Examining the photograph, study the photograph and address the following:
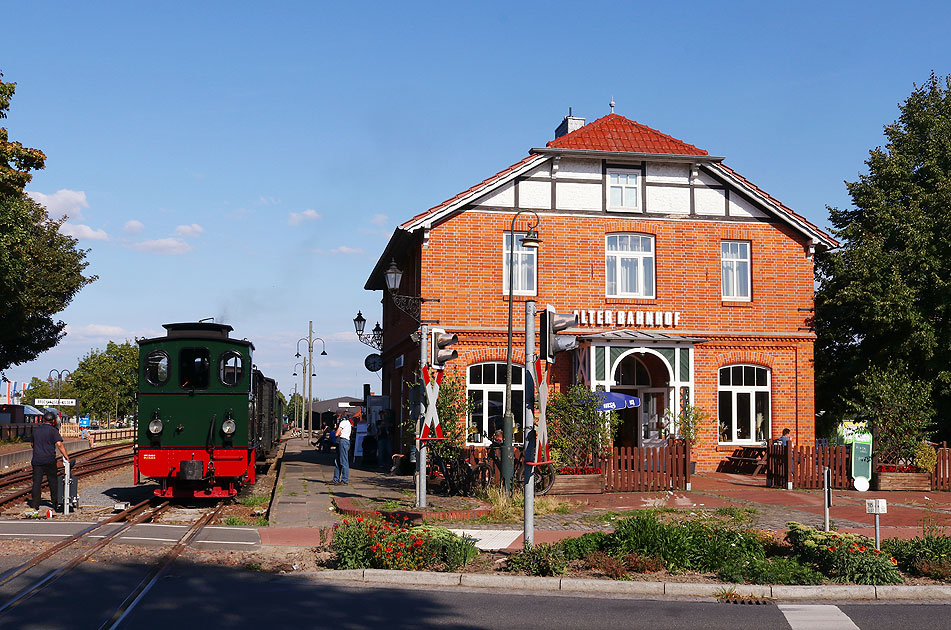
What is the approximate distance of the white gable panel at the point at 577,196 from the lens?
84.4ft

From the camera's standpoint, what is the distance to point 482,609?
Answer: 902 centimetres

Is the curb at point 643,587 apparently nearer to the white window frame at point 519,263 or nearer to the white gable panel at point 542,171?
the white window frame at point 519,263

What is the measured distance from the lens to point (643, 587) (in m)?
10.1

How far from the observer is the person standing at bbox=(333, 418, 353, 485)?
843 inches

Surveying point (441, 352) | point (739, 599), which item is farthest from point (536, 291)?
point (739, 599)

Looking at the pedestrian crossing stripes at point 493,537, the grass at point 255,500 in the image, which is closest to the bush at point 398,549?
the pedestrian crossing stripes at point 493,537

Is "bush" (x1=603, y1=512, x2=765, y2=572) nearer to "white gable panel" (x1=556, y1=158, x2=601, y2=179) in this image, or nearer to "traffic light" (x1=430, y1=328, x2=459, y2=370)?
"traffic light" (x1=430, y1=328, x2=459, y2=370)

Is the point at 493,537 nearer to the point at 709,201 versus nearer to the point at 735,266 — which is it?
the point at 735,266

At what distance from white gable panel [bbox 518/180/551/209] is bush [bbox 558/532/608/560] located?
14.9 meters

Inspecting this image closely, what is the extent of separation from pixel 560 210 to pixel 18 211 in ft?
47.4

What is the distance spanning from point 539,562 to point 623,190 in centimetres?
1709

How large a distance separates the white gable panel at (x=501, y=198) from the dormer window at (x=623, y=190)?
2.72m

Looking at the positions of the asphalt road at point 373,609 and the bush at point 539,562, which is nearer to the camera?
the asphalt road at point 373,609

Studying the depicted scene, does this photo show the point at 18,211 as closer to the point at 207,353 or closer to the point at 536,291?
the point at 207,353
